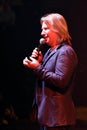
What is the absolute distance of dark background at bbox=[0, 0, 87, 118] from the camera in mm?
5805

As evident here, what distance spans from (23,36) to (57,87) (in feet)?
11.2

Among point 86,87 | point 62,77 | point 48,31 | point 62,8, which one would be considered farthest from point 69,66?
point 86,87

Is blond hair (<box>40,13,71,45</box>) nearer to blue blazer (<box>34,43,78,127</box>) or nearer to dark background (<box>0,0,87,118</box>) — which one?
blue blazer (<box>34,43,78,127</box>)

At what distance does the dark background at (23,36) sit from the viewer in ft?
19.0

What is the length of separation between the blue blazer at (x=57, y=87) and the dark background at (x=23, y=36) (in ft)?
10.6

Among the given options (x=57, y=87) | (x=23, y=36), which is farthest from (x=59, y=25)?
(x=23, y=36)

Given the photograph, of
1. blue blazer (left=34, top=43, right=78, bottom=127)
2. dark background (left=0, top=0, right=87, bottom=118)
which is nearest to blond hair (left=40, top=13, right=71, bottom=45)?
blue blazer (left=34, top=43, right=78, bottom=127)

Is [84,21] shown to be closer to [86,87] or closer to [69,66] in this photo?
[86,87]

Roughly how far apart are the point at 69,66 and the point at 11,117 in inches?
130

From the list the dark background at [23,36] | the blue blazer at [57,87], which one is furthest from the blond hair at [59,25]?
the dark background at [23,36]

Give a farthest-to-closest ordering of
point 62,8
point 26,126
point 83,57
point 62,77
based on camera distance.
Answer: point 83,57, point 62,8, point 26,126, point 62,77

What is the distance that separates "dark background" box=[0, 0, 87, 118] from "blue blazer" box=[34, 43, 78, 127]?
3.23 m

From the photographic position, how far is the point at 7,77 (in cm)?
602

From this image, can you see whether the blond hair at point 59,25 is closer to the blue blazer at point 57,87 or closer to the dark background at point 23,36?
the blue blazer at point 57,87
